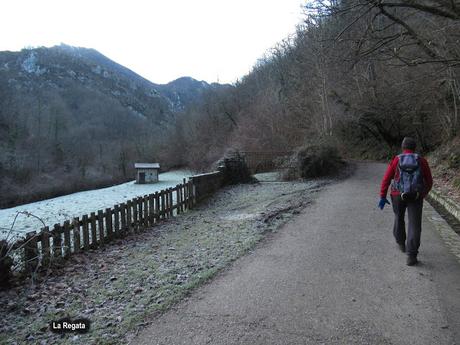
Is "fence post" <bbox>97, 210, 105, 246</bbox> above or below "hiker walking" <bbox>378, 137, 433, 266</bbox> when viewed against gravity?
below

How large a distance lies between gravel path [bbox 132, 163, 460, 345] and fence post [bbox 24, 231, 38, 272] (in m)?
2.87

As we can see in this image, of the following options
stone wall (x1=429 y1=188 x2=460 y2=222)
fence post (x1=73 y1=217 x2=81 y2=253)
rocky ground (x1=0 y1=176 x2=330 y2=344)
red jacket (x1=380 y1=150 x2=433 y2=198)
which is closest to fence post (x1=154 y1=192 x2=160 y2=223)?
rocky ground (x1=0 y1=176 x2=330 y2=344)

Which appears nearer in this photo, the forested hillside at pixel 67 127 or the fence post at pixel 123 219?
the fence post at pixel 123 219

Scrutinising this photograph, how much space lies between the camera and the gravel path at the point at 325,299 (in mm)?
3285

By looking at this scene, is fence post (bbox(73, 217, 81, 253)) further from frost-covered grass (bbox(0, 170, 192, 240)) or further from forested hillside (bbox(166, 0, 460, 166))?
forested hillside (bbox(166, 0, 460, 166))

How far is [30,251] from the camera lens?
18.1 ft

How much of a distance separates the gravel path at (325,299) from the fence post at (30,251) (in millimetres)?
2873

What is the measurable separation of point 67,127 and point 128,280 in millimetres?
81388

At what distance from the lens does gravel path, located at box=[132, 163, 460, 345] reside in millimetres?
3285

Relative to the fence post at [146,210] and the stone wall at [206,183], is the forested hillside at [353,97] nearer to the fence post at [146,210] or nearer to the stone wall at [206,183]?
the stone wall at [206,183]

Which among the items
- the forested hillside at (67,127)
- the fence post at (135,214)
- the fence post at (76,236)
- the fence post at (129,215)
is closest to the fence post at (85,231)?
the fence post at (76,236)

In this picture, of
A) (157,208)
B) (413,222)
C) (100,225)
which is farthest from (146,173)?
(413,222)

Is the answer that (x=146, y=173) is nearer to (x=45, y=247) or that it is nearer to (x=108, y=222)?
(x=108, y=222)

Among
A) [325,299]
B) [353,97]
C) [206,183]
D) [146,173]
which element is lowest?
[146,173]
